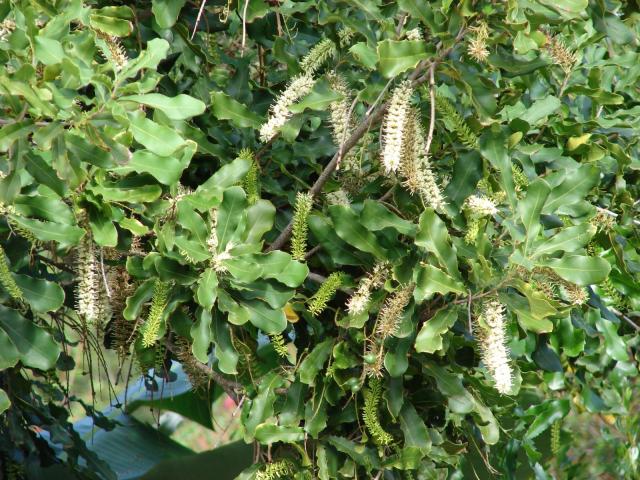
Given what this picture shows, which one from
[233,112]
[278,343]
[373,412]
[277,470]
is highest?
[233,112]

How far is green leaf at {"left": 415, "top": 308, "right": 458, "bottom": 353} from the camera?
5.35 ft

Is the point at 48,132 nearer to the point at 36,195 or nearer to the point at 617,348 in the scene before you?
the point at 36,195

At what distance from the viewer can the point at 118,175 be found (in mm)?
1683

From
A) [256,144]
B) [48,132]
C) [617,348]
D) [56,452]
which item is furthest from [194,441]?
[48,132]

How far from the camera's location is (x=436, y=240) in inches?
64.1

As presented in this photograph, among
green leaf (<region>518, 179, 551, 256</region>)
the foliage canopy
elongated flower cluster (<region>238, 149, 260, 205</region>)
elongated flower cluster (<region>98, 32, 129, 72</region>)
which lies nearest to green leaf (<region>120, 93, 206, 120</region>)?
the foliage canopy

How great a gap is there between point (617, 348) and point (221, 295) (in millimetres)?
1292

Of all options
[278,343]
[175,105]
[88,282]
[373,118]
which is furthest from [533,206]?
[88,282]

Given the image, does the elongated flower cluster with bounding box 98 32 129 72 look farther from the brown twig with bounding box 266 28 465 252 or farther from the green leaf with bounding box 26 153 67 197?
the brown twig with bounding box 266 28 465 252

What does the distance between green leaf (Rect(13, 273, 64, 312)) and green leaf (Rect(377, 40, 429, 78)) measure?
2.20 ft

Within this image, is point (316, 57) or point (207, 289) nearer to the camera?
point (207, 289)

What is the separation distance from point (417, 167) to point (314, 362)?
44 cm

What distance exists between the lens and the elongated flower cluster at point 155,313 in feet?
5.40

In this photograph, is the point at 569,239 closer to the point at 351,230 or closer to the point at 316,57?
the point at 351,230
